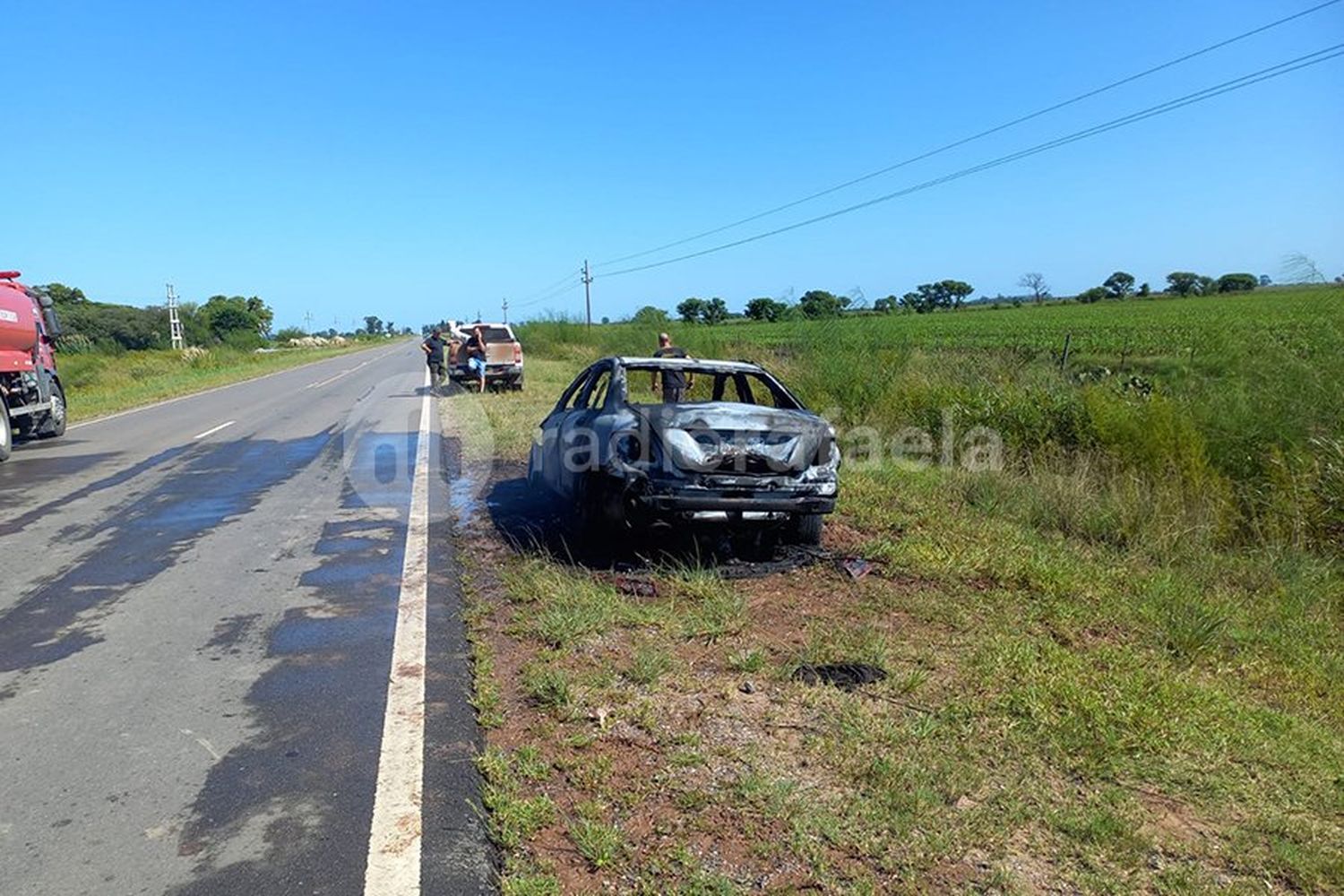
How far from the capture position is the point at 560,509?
325 inches

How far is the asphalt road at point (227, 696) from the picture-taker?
2.91 metres

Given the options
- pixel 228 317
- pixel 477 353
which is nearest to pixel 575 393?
pixel 477 353

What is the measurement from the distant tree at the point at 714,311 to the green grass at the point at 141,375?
1930 cm

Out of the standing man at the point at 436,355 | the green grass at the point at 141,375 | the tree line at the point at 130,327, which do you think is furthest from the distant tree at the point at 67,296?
the standing man at the point at 436,355

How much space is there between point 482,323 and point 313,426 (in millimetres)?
7750

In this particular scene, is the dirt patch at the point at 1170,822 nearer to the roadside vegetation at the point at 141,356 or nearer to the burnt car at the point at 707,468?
the burnt car at the point at 707,468

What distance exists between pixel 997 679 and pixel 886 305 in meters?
12.9

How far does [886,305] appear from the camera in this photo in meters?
16.2

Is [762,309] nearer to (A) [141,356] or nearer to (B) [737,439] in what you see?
(B) [737,439]

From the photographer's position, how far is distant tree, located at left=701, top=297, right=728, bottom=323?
36.6 m

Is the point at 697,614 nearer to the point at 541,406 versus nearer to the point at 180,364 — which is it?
the point at 541,406

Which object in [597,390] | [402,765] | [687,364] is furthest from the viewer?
[597,390]

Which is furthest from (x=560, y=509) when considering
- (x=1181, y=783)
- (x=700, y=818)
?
(x=1181, y=783)

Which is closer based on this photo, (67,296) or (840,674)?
(840,674)
